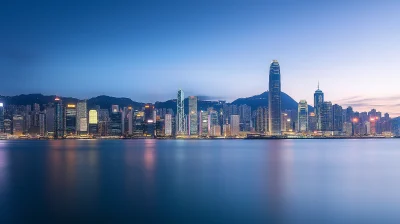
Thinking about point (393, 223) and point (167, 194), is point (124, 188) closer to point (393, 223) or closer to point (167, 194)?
point (167, 194)

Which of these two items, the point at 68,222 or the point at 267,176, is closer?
the point at 68,222

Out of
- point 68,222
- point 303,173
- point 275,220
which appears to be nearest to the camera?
point 68,222

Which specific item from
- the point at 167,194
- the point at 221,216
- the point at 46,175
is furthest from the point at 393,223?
the point at 46,175

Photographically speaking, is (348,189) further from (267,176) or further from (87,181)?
(87,181)

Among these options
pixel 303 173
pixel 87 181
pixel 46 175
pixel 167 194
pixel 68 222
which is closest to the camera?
pixel 68 222

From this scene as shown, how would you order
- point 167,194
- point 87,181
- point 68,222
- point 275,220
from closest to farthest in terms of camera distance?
point 68,222 < point 275,220 < point 167,194 < point 87,181

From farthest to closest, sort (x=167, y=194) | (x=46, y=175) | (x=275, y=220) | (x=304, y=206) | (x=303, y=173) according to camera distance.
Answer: (x=303, y=173) → (x=46, y=175) → (x=167, y=194) → (x=304, y=206) → (x=275, y=220)

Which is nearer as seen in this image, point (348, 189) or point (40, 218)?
point (40, 218)

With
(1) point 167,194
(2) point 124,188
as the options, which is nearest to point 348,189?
(1) point 167,194

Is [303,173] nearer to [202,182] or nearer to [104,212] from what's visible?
[202,182]
